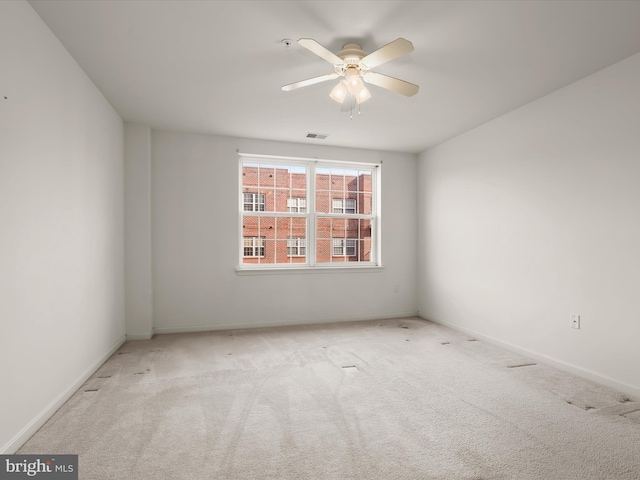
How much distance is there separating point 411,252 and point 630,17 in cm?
354

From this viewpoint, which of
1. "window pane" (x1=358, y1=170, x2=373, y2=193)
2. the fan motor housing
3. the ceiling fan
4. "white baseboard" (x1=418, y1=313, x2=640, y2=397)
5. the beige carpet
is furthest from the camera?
"window pane" (x1=358, y1=170, x2=373, y2=193)

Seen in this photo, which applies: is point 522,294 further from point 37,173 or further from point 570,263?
point 37,173

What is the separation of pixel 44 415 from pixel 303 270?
3047 millimetres

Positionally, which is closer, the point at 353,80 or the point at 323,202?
the point at 353,80

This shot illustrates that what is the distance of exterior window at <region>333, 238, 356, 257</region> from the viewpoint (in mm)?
5066

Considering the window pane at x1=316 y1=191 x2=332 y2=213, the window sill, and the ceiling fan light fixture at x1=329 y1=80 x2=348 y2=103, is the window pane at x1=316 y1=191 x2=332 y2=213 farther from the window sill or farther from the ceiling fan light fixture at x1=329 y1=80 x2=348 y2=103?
the ceiling fan light fixture at x1=329 y1=80 x2=348 y2=103

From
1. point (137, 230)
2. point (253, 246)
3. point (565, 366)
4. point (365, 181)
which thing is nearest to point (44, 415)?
point (137, 230)

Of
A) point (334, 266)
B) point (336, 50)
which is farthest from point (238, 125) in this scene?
point (334, 266)

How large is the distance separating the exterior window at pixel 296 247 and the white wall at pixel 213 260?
1.07 feet

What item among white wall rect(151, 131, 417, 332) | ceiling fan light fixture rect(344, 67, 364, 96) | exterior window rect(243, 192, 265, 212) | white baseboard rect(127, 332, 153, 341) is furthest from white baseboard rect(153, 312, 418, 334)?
ceiling fan light fixture rect(344, 67, 364, 96)

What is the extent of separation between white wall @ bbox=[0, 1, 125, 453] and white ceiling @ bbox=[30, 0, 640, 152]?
10.7 inches

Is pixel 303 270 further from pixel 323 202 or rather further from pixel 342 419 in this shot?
pixel 342 419

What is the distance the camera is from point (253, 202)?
15.3 feet

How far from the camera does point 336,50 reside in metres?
2.47
